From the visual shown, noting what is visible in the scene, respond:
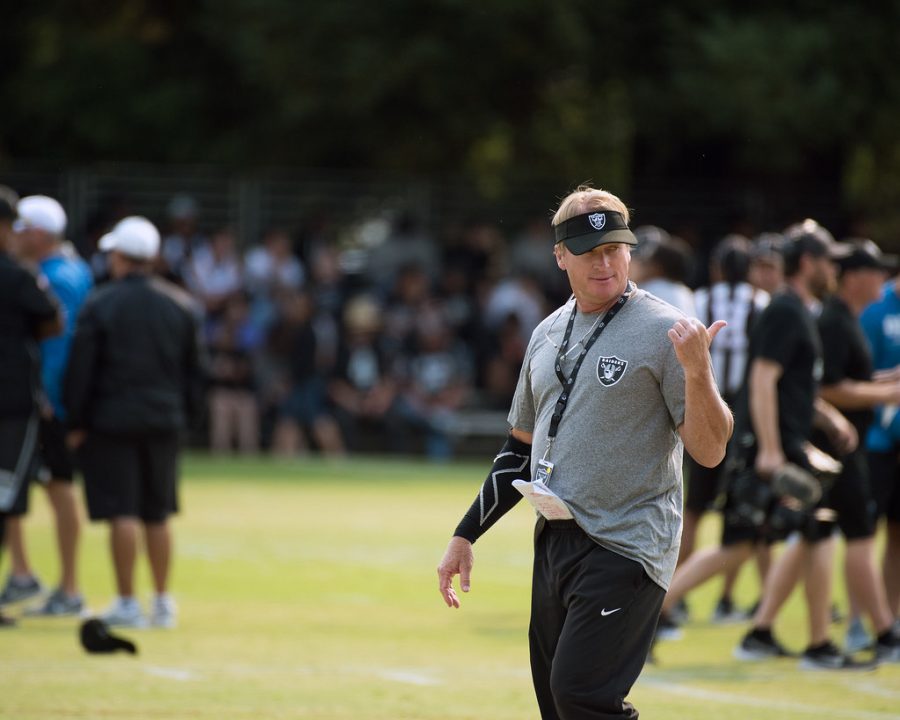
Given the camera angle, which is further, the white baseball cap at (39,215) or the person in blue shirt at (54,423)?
the white baseball cap at (39,215)

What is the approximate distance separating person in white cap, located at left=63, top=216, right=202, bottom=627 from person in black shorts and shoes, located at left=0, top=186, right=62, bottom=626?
283 millimetres

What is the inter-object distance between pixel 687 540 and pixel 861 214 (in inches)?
680

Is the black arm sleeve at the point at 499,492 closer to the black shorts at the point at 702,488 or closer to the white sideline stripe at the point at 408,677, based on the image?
the white sideline stripe at the point at 408,677

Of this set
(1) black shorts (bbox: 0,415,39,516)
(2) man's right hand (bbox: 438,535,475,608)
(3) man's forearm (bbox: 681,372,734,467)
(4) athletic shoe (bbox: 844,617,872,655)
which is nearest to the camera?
(3) man's forearm (bbox: 681,372,734,467)

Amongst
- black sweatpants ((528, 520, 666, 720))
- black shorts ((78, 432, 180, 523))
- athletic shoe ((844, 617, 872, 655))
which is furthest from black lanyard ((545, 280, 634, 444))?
black shorts ((78, 432, 180, 523))

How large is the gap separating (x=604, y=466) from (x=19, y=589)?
6713 millimetres

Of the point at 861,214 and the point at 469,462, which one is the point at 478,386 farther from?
the point at 861,214

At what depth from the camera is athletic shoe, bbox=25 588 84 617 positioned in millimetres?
11219

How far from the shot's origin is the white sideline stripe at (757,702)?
8.26m

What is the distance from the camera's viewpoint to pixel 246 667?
370 inches

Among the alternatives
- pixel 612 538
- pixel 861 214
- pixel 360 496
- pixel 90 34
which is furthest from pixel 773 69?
pixel 612 538

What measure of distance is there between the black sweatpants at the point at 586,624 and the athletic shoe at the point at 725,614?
561 centimetres

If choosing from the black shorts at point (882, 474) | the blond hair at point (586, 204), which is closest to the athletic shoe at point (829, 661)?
the black shorts at point (882, 474)

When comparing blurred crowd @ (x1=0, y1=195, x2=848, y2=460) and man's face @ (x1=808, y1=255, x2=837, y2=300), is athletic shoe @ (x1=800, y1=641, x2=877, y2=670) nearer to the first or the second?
man's face @ (x1=808, y1=255, x2=837, y2=300)
